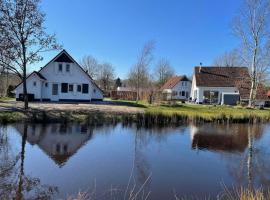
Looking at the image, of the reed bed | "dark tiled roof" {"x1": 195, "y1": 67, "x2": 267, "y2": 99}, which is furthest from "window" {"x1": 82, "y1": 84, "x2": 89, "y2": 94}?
"dark tiled roof" {"x1": 195, "y1": 67, "x2": 267, "y2": 99}

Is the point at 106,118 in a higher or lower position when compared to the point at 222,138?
higher

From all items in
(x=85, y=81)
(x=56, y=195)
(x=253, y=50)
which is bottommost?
(x=56, y=195)

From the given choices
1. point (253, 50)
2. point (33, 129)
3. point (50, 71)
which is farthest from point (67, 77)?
point (253, 50)

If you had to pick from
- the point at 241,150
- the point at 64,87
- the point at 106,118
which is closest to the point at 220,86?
the point at 64,87

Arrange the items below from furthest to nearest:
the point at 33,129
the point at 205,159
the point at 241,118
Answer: the point at 241,118
the point at 33,129
the point at 205,159

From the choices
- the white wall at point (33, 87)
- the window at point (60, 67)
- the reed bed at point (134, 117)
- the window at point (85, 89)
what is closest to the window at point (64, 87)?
the window at point (60, 67)

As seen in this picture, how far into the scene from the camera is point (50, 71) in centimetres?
3438

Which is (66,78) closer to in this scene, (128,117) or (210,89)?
(128,117)

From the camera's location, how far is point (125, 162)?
10938 mm

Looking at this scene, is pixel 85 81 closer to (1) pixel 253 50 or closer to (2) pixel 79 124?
(2) pixel 79 124

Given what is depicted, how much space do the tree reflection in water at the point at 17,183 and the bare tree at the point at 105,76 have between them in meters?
60.6

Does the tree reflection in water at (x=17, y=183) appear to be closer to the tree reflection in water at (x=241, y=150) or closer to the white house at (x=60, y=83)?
the tree reflection in water at (x=241, y=150)

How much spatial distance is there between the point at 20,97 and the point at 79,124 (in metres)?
16.2

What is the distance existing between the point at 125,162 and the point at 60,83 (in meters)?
25.1
